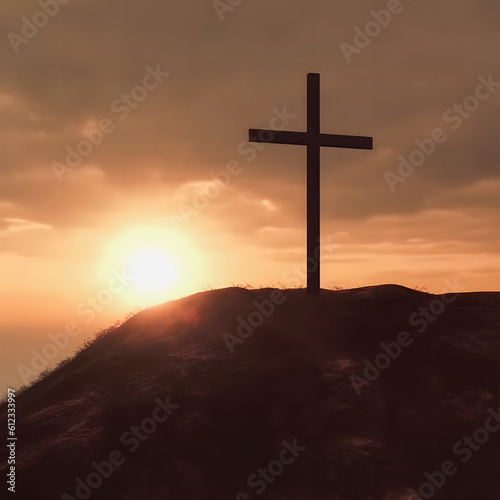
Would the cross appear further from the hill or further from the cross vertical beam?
the hill

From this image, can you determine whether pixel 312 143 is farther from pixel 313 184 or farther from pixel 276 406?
pixel 276 406

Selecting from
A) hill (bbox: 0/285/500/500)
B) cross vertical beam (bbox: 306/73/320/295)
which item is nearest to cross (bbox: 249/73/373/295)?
cross vertical beam (bbox: 306/73/320/295)

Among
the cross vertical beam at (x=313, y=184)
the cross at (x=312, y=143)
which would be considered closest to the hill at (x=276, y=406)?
the cross vertical beam at (x=313, y=184)

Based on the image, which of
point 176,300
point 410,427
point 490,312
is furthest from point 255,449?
point 490,312

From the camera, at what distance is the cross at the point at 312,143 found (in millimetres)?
18219

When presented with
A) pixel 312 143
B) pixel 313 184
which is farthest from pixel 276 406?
pixel 312 143

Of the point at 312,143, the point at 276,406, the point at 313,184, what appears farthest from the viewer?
the point at 312,143

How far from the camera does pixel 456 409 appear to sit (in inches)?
586

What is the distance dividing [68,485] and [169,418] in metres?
2.53

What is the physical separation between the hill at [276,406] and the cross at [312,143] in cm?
117

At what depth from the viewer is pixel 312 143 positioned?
18.8 meters

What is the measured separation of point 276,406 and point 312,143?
315 inches

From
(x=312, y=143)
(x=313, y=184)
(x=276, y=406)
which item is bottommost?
(x=276, y=406)

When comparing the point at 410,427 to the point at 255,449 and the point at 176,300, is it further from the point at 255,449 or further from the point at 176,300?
the point at 176,300
